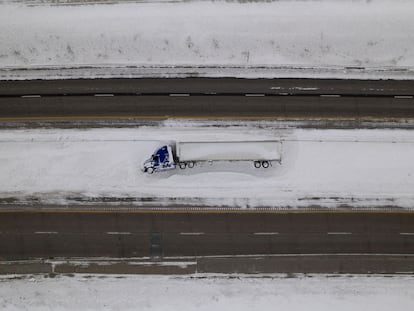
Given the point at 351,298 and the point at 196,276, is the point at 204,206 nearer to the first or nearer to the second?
the point at 196,276

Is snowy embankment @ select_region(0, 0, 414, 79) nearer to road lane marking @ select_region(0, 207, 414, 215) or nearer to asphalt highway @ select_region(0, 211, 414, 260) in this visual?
road lane marking @ select_region(0, 207, 414, 215)

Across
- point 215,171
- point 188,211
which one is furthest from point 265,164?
point 188,211

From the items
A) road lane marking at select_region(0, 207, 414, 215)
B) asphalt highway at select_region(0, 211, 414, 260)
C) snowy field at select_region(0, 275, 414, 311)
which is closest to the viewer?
snowy field at select_region(0, 275, 414, 311)

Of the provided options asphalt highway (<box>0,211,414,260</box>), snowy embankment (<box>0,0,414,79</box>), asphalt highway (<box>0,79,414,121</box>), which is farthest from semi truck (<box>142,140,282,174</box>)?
snowy embankment (<box>0,0,414,79</box>)

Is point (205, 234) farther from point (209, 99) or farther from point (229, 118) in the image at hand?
point (209, 99)

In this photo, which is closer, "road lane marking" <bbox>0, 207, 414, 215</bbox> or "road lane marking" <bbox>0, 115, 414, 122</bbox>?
"road lane marking" <bbox>0, 207, 414, 215</bbox>

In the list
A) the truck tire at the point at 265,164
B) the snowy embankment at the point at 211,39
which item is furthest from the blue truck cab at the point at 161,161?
the truck tire at the point at 265,164
